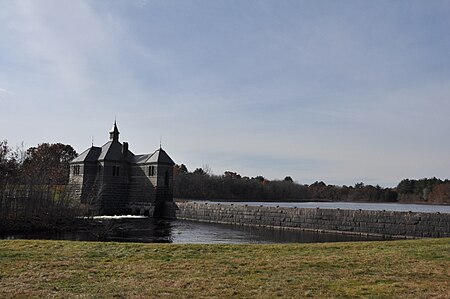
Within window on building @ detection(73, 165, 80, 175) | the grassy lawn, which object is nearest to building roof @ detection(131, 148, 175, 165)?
window on building @ detection(73, 165, 80, 175)

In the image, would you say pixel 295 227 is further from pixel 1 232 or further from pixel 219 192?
pixel 219 192

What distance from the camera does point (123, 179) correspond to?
1825 inches

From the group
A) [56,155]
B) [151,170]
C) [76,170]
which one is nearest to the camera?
[151,170]

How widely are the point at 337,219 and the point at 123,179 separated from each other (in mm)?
26473

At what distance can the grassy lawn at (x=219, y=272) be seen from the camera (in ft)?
19.6

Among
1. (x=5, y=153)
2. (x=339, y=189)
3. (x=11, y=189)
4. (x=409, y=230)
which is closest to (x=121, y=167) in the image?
(x=5, y=153)

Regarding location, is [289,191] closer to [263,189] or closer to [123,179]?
[263,189]

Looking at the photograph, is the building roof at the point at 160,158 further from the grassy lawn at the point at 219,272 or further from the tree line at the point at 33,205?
the grassy lawn at the point at 219,272

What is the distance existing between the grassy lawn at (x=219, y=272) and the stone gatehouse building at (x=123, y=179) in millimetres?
32690

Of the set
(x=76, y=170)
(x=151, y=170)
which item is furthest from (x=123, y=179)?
(x=76, y=170)

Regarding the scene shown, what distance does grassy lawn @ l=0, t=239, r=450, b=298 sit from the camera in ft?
19.6

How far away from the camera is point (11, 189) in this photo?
84.0 ft

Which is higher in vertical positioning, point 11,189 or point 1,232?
point 11,189

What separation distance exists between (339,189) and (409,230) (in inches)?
3402
